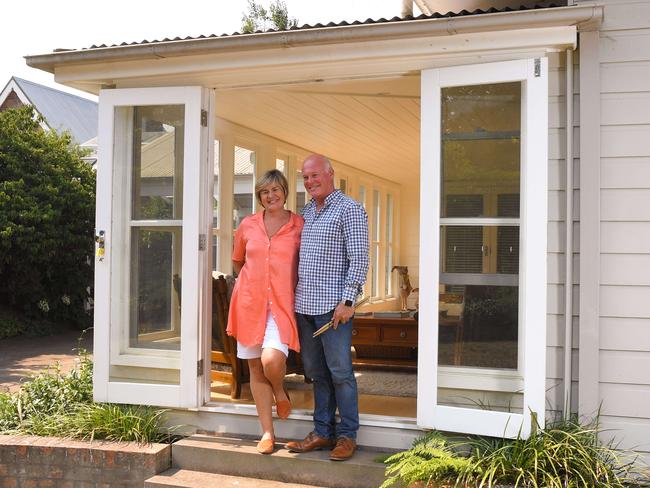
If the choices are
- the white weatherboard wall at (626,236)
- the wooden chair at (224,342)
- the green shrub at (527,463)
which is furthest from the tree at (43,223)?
the white weatherboard wall at (626,236)

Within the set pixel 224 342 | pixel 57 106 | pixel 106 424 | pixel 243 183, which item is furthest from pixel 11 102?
pixel 106 424

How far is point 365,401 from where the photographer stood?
A: 4.90m

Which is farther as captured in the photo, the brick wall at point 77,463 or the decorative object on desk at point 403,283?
the decorative object on desk at point 403,283

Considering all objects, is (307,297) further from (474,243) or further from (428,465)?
(428,465)

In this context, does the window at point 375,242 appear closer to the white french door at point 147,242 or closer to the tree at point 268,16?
the white french door at point 147,242

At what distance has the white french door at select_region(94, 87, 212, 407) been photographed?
4.29m

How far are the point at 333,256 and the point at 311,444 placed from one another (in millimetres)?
1021

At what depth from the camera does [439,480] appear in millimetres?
3479

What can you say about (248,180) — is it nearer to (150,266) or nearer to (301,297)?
(150,266)

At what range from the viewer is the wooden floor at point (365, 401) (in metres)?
4.57

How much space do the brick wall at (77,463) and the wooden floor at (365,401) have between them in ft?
2.47

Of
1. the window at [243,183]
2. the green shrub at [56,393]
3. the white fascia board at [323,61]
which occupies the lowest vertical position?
the green shrub at [56,393]

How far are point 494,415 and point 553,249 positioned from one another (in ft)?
3.01

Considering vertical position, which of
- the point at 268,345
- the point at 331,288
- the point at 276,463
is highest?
the point at 331,288
